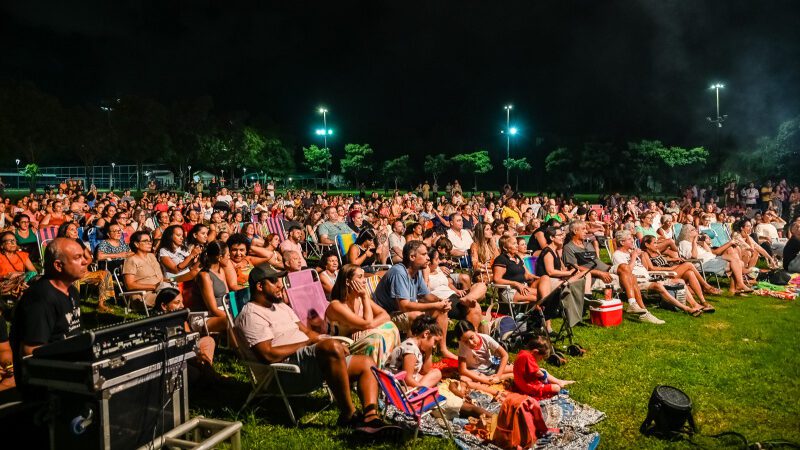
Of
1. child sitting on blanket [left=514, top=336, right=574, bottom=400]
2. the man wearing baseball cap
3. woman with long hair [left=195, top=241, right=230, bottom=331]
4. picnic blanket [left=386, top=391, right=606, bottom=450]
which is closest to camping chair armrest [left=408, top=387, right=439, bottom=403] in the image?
picnic blanket [left=386, top=391, right=606, bottom=450]

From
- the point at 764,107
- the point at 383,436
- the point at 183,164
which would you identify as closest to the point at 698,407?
the point at 383,436

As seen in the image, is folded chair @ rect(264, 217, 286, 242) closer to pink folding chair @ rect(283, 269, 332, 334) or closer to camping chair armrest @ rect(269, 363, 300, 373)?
pink folding chair @ rect(283, 269, 332, 334)

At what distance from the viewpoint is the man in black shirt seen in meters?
3.29

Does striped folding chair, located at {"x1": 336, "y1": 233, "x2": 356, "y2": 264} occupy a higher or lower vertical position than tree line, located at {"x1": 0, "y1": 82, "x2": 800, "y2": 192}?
lower

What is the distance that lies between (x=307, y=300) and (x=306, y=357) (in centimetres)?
154

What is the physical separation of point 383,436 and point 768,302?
8.13m

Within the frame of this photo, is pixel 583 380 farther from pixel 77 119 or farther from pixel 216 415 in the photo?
pixel 77 119

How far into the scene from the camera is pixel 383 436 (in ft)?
13.5

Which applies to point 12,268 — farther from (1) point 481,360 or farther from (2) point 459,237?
(2) point 459,237

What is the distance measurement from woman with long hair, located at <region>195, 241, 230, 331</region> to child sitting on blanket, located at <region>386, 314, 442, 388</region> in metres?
1.91

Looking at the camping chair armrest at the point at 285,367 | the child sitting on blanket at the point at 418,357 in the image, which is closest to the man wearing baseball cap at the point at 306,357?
the camping chair armrest at the point at 285,367

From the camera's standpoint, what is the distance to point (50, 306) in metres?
3.39

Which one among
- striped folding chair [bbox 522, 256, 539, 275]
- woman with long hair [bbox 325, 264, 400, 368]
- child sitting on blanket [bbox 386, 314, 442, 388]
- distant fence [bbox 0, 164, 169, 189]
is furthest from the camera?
distant fence [bbox 0, 164, 169, 189]

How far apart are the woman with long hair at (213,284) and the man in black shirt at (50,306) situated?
193cm
